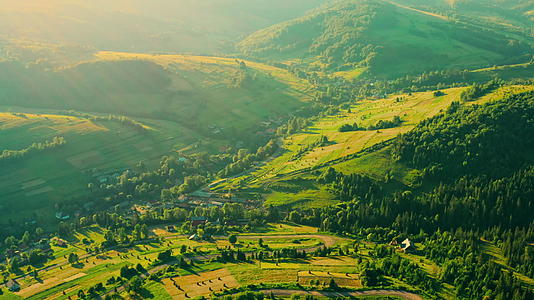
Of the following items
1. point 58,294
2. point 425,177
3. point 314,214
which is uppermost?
point 425,177

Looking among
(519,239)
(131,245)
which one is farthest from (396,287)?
(131,245)

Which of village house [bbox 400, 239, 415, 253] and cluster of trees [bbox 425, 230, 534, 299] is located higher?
cluster of trees [bbox 425, 230, 534, 299]

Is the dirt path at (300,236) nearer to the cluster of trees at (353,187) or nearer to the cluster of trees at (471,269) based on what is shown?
the cluster of trees at (353,187)

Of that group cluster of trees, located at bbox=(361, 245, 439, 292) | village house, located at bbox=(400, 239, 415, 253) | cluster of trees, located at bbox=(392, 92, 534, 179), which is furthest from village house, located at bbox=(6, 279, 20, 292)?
cluster of trees, located at bbox=(392, 92, 534, 179)

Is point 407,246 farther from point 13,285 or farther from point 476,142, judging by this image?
point 13,285

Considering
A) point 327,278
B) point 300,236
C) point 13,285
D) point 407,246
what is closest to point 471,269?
point 407,246

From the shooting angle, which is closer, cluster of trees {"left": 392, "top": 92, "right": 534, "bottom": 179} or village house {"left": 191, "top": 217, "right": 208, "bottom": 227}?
village house {"left": 191, "top": 217, "right": 208, "bottom": 227}

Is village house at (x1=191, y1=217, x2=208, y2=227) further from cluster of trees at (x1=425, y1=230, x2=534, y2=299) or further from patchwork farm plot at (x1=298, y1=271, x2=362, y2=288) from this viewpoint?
cluster of trees at (x1=425, y1=230, x2=534, y2=299)

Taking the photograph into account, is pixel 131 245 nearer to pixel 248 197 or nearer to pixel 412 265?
pixel 248 197
